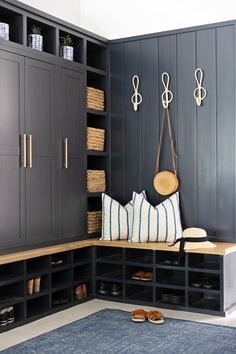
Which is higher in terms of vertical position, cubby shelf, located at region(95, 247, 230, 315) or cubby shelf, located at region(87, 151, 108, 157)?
cubby shelf, located at region(87, 151, 108, 157)

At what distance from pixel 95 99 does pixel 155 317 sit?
7.54ft

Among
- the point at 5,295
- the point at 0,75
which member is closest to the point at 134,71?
the point at 0,75

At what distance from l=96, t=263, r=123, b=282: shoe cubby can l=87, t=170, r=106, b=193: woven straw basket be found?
2.48ft

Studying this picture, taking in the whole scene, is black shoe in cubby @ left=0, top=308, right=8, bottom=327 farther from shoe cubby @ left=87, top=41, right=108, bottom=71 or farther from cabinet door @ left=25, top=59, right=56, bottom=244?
shoe cubby @ left=87, top=41, right=108, bottom=71

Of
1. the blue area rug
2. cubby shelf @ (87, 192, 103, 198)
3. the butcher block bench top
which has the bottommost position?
the blue area rug

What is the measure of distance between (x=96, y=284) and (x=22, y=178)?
1.39m

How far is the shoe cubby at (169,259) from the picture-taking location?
4.82 metres

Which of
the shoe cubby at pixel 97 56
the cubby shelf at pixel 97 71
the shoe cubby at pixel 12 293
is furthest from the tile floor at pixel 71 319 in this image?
the shoe cubby at pixel 97 56

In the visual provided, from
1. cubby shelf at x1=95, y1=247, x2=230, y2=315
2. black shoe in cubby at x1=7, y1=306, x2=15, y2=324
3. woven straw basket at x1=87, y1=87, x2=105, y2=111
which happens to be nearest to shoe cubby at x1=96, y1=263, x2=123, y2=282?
cubby shelf at x1=95, y1=247, x2=230, y2=315

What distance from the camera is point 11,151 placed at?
14.4 ft

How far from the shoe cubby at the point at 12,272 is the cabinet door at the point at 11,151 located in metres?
0.18

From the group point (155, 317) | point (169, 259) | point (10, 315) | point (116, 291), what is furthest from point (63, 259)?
point (155, 317)

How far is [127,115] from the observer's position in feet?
18.4

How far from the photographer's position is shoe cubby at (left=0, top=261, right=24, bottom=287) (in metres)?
4.29
